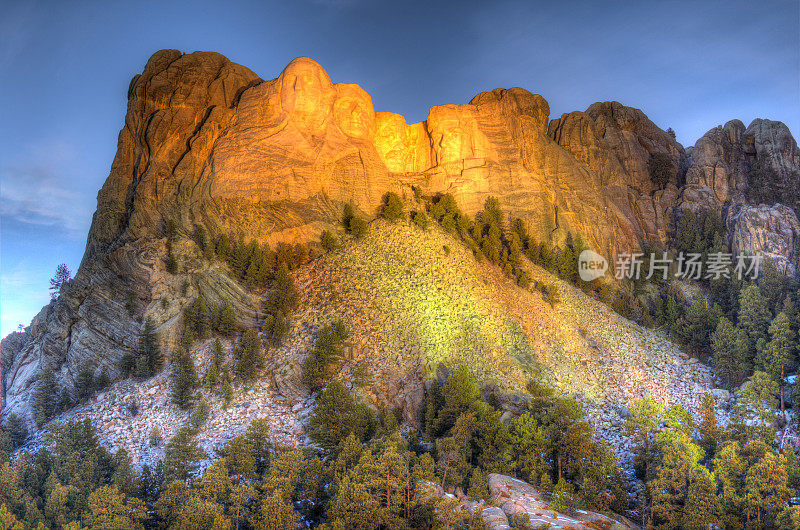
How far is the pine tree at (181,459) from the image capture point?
1065 inches

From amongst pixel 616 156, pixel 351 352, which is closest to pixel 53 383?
pixel 351 352

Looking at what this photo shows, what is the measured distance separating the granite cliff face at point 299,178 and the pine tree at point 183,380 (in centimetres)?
417

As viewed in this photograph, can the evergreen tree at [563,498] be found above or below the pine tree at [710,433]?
below

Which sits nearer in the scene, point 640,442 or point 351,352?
point 640,442

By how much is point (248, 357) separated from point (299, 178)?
65.5 feet

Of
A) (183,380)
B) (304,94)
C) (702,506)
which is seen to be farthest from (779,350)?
(304,94)

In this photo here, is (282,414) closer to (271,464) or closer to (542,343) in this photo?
(271,464)

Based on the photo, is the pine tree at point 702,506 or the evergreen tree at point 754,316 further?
the evergreen tree at point 754,316

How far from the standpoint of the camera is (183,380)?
35.6 m

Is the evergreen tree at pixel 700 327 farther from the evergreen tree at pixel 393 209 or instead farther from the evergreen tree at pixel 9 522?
the evergreen tree at pixel 9 522

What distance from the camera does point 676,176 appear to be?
→ 6975 centimetres

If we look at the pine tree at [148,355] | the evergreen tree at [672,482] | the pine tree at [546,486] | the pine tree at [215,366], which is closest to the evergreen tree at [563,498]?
the pine tree at [546,486]

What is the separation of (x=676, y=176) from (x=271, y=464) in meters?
68.0

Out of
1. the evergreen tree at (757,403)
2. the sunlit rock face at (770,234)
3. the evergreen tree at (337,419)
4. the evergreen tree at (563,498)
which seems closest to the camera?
the evergreen tree at (563,498)
